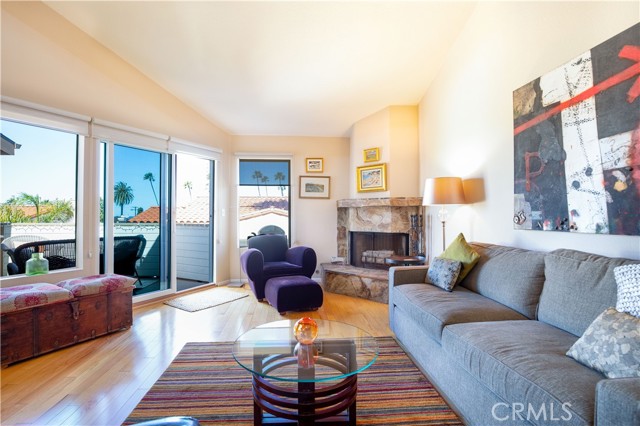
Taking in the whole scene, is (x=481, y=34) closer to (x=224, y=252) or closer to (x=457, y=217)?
(x=457, y=217)

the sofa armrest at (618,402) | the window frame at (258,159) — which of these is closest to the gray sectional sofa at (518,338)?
the sofa armrest at (618,402)

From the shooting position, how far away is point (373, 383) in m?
1.99

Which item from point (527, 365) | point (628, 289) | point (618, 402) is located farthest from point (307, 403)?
point (628, 289)

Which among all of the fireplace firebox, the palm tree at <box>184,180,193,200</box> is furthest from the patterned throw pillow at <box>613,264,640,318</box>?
the palm tree at <box>184,180,193,200</box>

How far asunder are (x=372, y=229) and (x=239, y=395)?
3.03 metres

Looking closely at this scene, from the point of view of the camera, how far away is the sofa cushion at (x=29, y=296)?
2.14 metres

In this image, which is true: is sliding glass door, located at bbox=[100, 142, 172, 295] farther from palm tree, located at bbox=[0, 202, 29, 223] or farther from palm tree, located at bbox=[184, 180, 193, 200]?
palm tree, located at bbox=[0, 202, 29, 223]

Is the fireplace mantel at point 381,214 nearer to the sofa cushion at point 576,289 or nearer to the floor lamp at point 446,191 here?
the floor lamp at point 446,191

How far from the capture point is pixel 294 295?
11.0ft

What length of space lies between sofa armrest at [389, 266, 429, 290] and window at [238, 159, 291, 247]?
272 centimetres

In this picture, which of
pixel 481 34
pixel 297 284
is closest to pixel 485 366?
Result: pixel 297 284

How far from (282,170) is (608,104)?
419 centimetres

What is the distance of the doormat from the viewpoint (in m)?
3.64

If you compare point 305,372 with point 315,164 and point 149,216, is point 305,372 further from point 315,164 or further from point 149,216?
point 315,164
